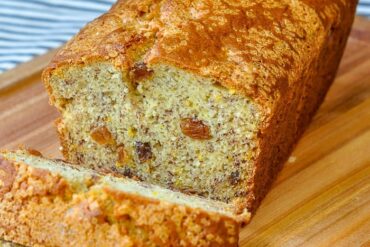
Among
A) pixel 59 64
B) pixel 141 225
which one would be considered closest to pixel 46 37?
pixel 59 64

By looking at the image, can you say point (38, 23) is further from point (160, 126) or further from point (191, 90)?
point (191, 90)

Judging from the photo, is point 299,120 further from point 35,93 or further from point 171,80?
point 35,93

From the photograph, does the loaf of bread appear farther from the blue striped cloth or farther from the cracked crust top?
the blue striped cloth

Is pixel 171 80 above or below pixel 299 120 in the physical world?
above

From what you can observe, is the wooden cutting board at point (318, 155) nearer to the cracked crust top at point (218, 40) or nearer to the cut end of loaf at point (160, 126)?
the cut end of loaf at point (160, 126)

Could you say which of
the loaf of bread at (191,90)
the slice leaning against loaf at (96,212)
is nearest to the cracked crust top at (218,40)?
the loaf of bread at (191,90)
